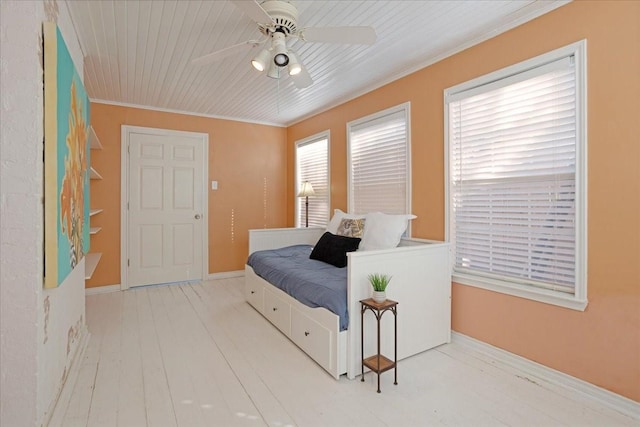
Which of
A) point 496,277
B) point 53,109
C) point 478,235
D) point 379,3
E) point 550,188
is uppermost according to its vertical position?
point 379,3

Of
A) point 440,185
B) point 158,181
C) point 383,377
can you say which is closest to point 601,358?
point 383,377

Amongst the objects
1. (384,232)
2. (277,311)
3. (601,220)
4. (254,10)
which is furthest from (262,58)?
(601,220)

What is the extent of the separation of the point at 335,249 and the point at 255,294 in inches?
41.5

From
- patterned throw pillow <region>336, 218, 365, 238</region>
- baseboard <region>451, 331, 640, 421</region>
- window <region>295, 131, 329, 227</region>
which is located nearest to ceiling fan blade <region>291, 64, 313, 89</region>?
patterned throw pillow <region>336, 218, 365, 238</region>

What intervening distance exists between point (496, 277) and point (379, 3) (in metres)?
2.03

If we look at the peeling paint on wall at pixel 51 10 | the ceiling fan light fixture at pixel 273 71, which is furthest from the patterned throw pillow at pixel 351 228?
the peeling paint on wall at pixel 51 10

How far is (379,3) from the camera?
205 centimetres

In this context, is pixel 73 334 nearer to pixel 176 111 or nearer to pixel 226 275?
pixel 226 275

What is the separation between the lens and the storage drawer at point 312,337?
2180 mm

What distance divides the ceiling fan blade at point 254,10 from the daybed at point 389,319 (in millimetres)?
1450

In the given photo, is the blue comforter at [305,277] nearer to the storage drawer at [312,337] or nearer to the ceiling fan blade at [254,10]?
the storage drawer at [312,337]

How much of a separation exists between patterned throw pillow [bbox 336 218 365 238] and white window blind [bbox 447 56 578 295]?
88cm

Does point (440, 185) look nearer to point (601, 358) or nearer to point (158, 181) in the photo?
point (601, 358)

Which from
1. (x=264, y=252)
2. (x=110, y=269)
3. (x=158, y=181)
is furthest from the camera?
(x=158, y=181)
